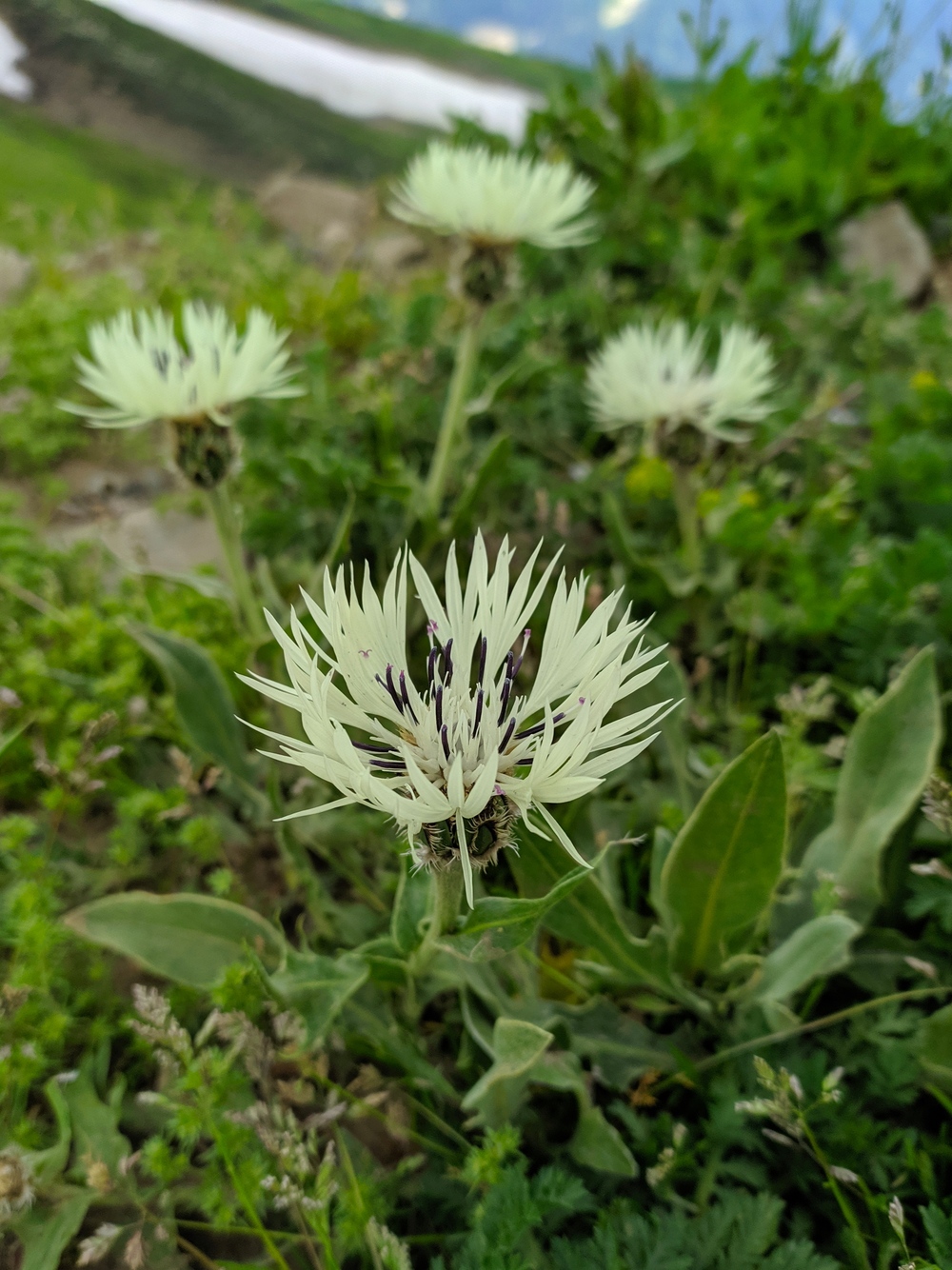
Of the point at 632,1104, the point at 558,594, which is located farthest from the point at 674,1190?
the point at 558,594

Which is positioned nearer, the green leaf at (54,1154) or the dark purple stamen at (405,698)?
the dark purple stamen at (405,698)

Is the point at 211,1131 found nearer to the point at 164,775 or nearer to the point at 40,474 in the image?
the point at 164,775

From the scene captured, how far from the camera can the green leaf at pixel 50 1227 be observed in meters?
1.01

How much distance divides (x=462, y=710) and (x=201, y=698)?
0.79 meters

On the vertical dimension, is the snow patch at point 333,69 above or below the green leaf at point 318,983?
above

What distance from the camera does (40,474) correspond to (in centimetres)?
255

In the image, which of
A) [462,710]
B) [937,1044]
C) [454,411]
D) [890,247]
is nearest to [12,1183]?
[462,710]

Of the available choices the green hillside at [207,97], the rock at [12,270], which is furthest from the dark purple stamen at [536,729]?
the green hillside at [207,97]

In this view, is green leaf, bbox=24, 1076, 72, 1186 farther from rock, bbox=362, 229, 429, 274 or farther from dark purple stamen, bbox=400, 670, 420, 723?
rock, bbox=362, 229, 429, 274

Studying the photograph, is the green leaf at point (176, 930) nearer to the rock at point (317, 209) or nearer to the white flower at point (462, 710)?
the white flower at point (462, 710)

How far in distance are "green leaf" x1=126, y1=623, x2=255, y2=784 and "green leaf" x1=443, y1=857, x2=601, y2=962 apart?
2.35 feet

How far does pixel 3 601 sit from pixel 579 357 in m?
1.80

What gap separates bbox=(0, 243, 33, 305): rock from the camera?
3363mm

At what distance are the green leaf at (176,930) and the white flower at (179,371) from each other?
74 cm
